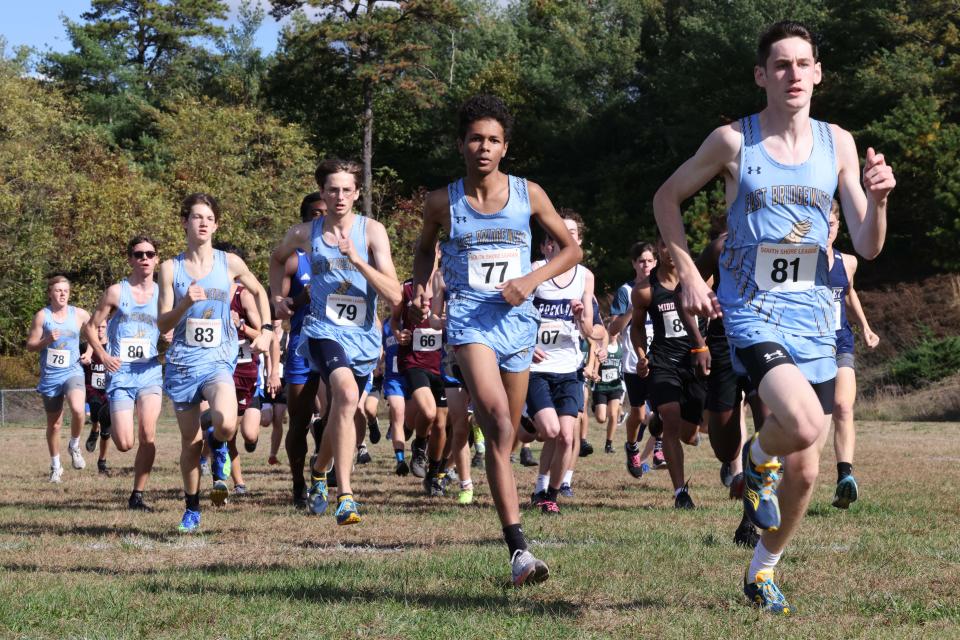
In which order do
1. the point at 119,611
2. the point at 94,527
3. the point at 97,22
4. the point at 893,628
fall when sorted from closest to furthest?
the point at 893,628
the point at 119,611
the point at 94,527
the point at 97,22

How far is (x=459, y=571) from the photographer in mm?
6309

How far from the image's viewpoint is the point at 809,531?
779 centimetres

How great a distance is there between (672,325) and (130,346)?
4491 mm

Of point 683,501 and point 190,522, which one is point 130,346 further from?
point 683,501

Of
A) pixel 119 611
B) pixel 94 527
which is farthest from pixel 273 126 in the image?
pixel 119 611

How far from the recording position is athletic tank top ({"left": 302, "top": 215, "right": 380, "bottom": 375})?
331 inches

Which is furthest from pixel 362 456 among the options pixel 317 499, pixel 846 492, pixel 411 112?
pixel 411 112

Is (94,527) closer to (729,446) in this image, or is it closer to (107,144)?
(729,446)

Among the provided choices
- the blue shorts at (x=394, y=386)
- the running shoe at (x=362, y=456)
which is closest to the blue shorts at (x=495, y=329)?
the blue shorts at (x=394, y=386)

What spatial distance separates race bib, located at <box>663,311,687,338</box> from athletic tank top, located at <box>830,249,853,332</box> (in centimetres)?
132

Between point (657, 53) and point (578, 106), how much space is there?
18.2ft

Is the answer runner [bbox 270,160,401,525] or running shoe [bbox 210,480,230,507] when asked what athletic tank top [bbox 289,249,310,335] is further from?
running shoe [bbox 210,480,230,507]

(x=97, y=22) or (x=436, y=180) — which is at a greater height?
(x=97, y=22)

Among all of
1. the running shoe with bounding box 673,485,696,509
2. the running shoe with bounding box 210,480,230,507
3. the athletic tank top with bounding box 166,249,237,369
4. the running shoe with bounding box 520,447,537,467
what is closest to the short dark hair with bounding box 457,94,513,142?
the athletic tank top with bounding box 166,249,237,369
